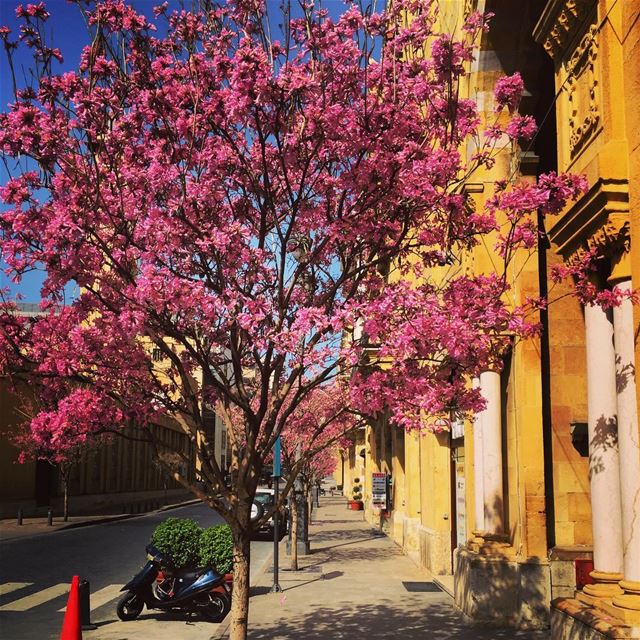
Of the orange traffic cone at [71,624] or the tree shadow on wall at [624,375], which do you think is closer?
the tree shadow on wall at [624,375]

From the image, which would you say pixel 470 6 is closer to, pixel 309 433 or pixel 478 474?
pixel 478 474

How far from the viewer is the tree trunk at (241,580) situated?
740 cm

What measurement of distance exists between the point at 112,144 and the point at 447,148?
347 cm

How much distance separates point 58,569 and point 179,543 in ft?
24.1

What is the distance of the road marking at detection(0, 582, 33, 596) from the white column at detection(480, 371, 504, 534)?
9.73 metres

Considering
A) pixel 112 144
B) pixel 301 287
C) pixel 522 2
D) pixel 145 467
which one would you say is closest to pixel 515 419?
pixel 301 287

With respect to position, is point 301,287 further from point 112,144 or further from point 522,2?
point 522,2

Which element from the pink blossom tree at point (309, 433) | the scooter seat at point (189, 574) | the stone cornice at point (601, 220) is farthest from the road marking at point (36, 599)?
the stone cornice at point (601, 220)

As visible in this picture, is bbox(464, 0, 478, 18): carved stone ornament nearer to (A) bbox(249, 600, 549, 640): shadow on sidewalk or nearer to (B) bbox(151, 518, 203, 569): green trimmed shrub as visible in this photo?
(A) bbox(249, 600, 549, 640): shadow on sidewalk

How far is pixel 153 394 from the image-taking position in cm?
865

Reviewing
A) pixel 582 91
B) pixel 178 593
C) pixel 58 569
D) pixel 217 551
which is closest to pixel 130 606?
pixel 178 593

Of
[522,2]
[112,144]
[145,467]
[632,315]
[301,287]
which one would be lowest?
[145,467]

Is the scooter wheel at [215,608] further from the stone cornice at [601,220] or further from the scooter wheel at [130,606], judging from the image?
the stone cornice at [601,220]

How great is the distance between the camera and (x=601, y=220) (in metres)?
7.40
